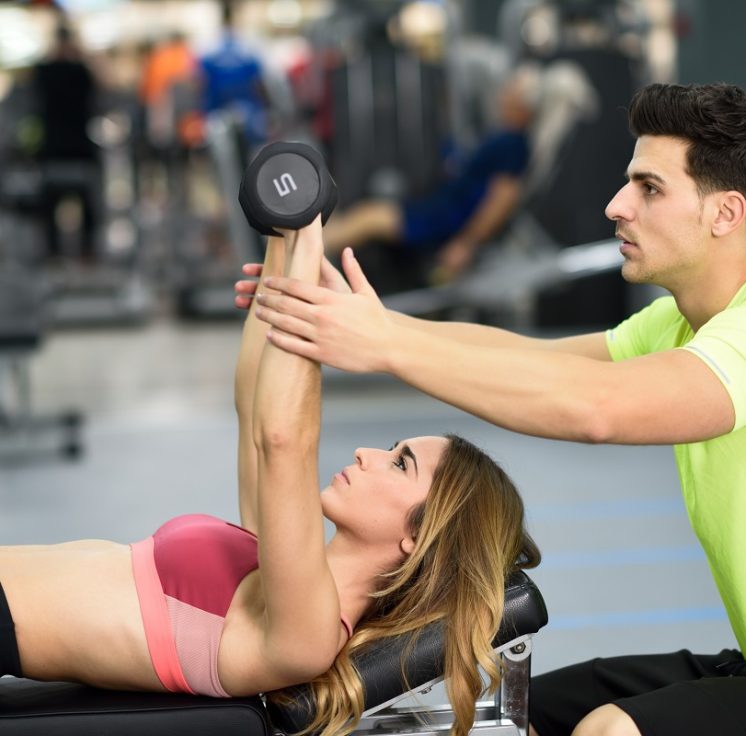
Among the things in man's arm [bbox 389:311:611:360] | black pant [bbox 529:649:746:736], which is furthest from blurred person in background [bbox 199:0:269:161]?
black pant [bbox 529:649:746:736]

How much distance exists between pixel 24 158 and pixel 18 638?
24.5 ft

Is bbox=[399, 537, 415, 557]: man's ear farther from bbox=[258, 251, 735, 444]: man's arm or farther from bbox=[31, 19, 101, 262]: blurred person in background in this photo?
bbox=[31, 19, 101, 262]: blurred person in background

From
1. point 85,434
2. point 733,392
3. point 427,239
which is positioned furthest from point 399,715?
point 427,239

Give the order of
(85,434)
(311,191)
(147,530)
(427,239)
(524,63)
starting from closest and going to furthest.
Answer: (311,191)
(147,530)
(85,434)
(427,239)
(524,63)

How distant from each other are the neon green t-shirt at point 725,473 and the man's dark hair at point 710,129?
0.16 meters

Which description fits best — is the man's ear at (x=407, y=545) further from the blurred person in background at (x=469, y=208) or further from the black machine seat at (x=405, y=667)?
the blurred person in background at (x=469, y=208)

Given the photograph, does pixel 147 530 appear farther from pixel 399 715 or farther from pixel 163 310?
pixel 163 310

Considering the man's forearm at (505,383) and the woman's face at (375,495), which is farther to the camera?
the woman's face at (375,495)

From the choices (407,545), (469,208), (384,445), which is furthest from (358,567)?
(469,208)

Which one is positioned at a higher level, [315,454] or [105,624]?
[315,454]

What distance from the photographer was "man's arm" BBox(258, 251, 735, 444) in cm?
140

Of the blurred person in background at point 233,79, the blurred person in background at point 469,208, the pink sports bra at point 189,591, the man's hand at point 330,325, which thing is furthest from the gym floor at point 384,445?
the blurred person in background at point 233,79

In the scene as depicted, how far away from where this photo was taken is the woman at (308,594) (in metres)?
1.60

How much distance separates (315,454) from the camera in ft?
4.91
